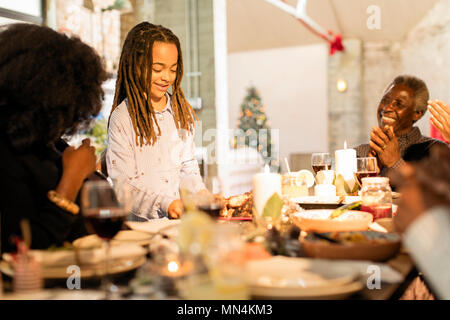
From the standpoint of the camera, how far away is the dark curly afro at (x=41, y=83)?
120cm

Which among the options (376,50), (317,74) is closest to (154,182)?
(376,50)

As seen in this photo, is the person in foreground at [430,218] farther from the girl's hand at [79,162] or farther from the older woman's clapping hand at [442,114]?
the older woman's clapping hand at [442,114]

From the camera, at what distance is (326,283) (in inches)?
31.8

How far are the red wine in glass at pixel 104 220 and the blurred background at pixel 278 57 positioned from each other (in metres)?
0.75

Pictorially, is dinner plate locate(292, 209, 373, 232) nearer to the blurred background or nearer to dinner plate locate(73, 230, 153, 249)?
dinner plate locate(73, 230, 153, 249)

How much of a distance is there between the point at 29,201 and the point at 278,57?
528 inches

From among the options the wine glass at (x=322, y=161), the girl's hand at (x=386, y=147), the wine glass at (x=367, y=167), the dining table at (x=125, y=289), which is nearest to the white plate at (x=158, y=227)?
the dining table at (x=125, y=289)

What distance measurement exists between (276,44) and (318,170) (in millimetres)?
11838

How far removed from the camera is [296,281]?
837 mm

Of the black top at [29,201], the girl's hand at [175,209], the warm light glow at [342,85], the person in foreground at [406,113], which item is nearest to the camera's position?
the black top at [29,201]

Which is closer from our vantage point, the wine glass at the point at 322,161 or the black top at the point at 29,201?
the black top at the point at 29,201

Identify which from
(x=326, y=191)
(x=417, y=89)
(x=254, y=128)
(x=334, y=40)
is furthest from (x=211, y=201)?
(x=254, y=128)

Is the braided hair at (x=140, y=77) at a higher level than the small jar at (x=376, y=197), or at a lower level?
higher

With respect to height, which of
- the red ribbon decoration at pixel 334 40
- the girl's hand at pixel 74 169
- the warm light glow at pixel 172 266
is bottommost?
the warm light glow at pixel 172 266
